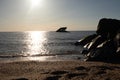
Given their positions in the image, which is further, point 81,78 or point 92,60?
point 92,60

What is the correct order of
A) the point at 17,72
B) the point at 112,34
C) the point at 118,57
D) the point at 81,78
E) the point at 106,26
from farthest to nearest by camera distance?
the point at 106,26, the point at 112,34, the point at 118,57, the point at 17,72, the point at 81,78

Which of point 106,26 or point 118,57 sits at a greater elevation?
point 106,26

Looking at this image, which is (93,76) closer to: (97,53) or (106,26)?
(97,53)

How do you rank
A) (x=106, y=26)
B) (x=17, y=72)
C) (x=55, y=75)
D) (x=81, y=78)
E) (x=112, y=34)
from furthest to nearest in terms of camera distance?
1. (x=106, y=26)
2. (x=112, y=34)
3. (x=17, y=72)
4. (x=55, y=75)
5. (x=81, y=78)

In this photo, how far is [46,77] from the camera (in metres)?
19.0

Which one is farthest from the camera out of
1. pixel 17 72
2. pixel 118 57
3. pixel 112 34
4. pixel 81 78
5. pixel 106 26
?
pixel 106 26

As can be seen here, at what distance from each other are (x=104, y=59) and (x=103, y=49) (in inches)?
58.4

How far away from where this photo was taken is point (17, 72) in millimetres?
23578

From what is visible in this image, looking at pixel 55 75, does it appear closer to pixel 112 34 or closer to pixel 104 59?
pixel 104 59

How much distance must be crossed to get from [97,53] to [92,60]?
50.6 inches

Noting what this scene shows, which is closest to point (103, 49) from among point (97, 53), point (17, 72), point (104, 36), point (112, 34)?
point (97, 53)

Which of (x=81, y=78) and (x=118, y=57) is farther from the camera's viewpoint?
(x=118, y=57)

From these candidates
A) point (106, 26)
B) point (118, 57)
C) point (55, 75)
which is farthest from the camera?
point (106, 26)

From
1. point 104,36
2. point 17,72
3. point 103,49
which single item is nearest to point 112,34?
point 104,36
